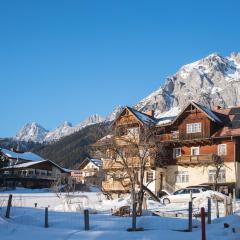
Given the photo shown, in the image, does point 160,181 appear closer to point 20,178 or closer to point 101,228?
point 101,228

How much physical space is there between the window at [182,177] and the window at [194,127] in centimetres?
479

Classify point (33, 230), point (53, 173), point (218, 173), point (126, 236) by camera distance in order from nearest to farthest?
point (126, 236), point (33, 230), point (218, 173), point (53, 173)

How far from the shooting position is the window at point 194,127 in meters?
53.7

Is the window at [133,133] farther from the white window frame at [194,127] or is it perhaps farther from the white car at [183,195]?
the white car at [183,195]

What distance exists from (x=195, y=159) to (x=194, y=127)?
3858 mm

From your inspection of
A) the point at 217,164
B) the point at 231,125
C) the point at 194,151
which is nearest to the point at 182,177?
the point at 194,151

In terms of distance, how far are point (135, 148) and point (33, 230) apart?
24.5 meters

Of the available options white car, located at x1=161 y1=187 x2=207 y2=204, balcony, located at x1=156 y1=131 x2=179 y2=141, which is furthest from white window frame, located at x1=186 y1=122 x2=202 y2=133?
white car, located at x1=161 y1=187 x2=207 y2=204

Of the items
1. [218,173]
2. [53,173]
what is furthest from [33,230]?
[53,173]

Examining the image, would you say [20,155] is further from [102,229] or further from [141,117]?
[102,229]

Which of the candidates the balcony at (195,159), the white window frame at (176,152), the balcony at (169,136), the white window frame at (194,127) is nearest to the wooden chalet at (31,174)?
the balcony at (169,136)

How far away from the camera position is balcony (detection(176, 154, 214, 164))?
169ft

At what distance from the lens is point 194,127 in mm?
54094

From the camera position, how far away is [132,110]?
184 feet
